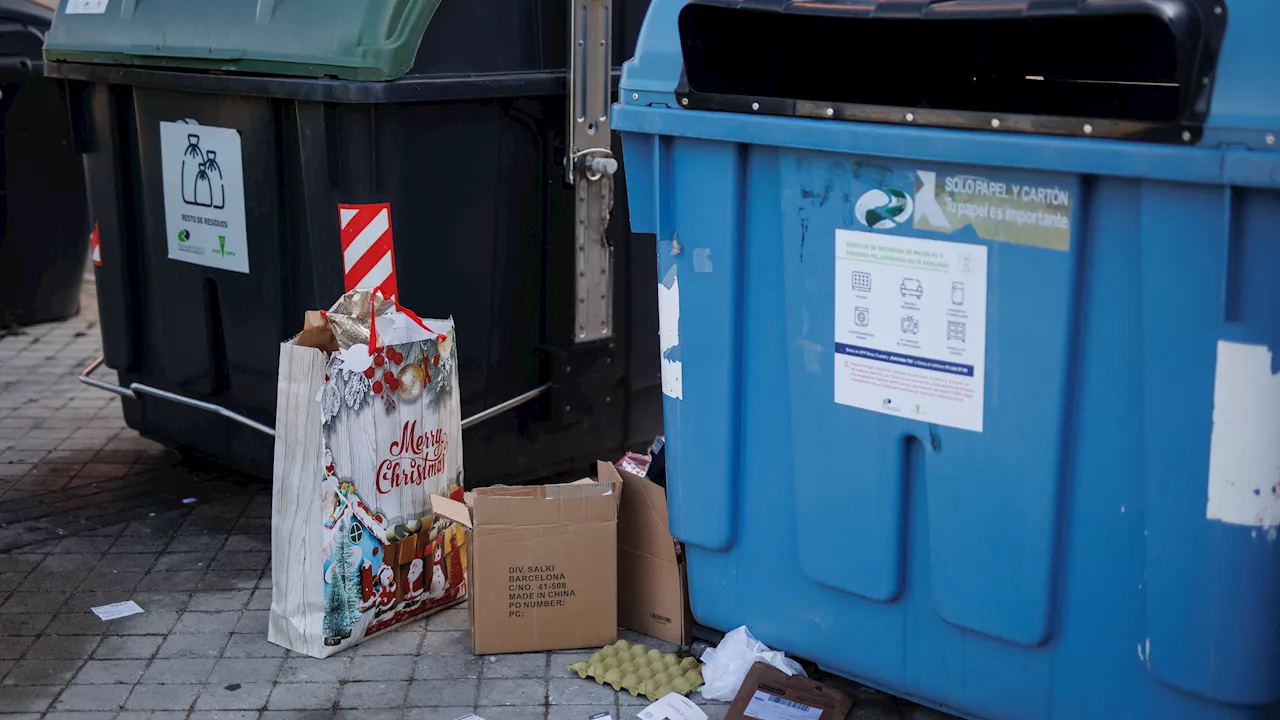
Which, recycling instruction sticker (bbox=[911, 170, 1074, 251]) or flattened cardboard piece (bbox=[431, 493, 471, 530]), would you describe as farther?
flattened cardboard piece (bbox=[431, 493, 471, 530])

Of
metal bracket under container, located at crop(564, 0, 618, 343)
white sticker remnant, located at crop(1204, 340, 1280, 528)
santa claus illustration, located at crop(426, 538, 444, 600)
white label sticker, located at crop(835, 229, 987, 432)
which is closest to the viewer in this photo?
white sticker remnant, located at crop(1204, 340, 1280, 528)

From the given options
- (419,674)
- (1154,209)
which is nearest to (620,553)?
(419,674)

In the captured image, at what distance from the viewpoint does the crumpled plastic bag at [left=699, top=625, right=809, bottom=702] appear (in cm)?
294

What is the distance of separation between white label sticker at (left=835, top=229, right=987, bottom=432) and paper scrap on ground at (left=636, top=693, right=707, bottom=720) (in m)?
0.77

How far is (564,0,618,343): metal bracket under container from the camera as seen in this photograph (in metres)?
3.79

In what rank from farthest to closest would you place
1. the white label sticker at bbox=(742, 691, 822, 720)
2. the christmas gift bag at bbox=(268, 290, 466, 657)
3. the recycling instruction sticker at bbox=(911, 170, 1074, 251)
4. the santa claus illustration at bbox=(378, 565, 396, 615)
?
the santa claus illustration at bbox=(378, 565, 396, 615)
the christmas gift bag at bbox=(268, 290, 466, 657)
the white label sticker at bbox=(742, 691, 822, 720)
the recycling instruction sticker at bbox=(911, 170, 1074, 251)

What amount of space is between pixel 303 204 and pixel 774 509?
5.31 ft

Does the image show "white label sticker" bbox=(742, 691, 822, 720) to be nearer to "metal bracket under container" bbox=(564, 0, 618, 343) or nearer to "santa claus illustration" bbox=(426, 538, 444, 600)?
"santa claus illustration" bbox=(426, 538, 444, 600)

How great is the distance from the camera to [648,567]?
3.25 meters

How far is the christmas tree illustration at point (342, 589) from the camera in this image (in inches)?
121

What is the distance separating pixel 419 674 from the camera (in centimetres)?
306

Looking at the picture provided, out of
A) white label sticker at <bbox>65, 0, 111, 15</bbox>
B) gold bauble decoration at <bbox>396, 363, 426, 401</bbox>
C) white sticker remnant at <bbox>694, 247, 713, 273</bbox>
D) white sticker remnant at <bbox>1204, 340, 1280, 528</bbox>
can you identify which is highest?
white label sticker at <bbox>65, 0, 111, 15</bbox>

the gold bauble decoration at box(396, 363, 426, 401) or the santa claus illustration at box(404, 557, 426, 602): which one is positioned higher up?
the gold bauble decoration at box(396, 363, 426, 401)

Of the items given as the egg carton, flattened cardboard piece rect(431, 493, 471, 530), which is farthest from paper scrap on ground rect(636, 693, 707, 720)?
flattened cardboard piece rect(431, 493, 471, 530)
